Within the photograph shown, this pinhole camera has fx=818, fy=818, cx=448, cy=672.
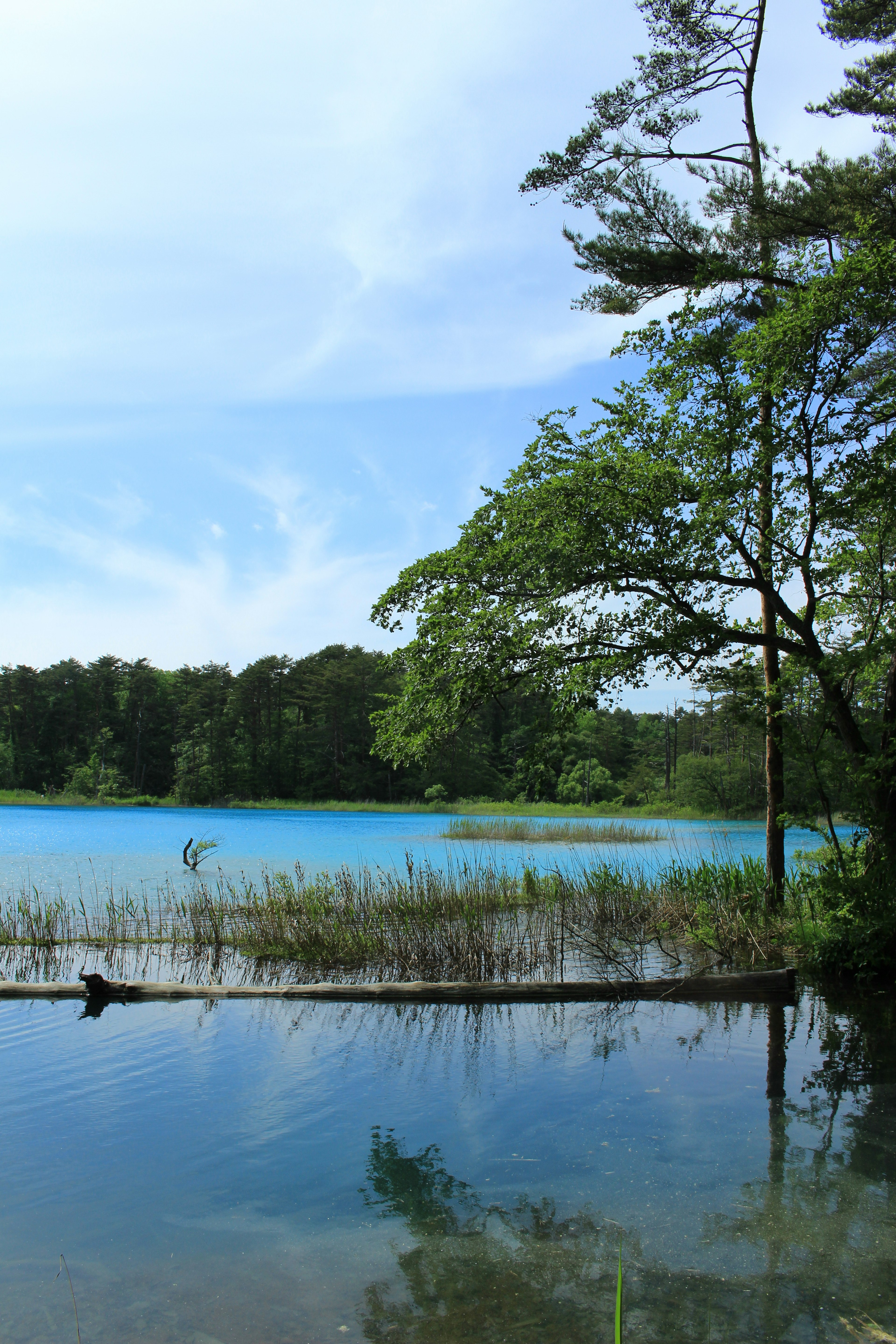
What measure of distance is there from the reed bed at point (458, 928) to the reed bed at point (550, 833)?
18.0 meters

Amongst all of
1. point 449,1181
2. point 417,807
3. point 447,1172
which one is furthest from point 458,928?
point 417,807

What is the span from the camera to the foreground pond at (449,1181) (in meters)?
3.57

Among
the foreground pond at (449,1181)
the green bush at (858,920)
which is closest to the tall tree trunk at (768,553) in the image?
the green bush at (858,920)

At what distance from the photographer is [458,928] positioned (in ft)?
34.1

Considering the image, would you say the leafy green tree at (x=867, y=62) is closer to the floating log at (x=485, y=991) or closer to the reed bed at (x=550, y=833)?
the floating log at (x=485, y=991)

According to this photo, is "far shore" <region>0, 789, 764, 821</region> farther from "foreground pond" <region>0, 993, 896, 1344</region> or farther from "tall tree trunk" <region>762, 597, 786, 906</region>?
"foreground pond" <region>0, 993, 896, 1344</region>

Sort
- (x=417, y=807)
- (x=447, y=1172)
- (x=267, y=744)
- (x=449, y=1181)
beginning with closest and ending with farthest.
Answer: (x=449, y=1181) < (x=447, y=1172) < (x=417, y=807) < (x=267, y=744)

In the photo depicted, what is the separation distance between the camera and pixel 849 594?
33.8 ft

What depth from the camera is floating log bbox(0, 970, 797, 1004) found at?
8.77 meters

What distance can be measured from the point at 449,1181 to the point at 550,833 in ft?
92.8

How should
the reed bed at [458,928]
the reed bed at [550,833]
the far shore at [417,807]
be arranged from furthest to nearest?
1. the far shore at [417,807]
2. the reed bed at [550,833]
3. the reed bed at [458,928]

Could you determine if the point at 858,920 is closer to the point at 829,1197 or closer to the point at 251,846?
the point at 829,1197

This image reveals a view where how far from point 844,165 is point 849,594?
539 centimetres

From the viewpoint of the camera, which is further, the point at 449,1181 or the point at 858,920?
the point at 858,920
